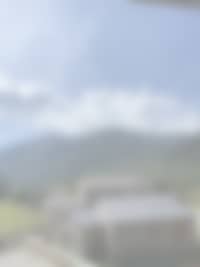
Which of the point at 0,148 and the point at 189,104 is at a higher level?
the point at 189,104

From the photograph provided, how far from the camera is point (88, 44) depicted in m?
0.56

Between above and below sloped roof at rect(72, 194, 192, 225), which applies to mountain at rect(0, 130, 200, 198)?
above

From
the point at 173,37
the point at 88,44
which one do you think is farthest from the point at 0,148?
the point at 173,37

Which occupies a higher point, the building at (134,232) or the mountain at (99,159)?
the mountain at (99,159)

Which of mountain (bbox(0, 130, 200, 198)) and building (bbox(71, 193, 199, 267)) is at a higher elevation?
mountain (bbox(0, 130, 200, 198))

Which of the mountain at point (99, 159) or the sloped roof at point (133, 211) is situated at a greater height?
the mountain at point (99, 159)

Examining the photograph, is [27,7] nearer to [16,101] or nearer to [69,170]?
[16,101]

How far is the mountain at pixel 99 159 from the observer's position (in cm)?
54

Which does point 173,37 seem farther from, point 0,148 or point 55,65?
point 0,148

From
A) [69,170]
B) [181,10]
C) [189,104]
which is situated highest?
[181,10]

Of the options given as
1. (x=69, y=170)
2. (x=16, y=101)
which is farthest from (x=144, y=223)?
(x=16, y=101)

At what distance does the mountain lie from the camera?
1.77ft

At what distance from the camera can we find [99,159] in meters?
0.55

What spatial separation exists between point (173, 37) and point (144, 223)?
0.27 meters
